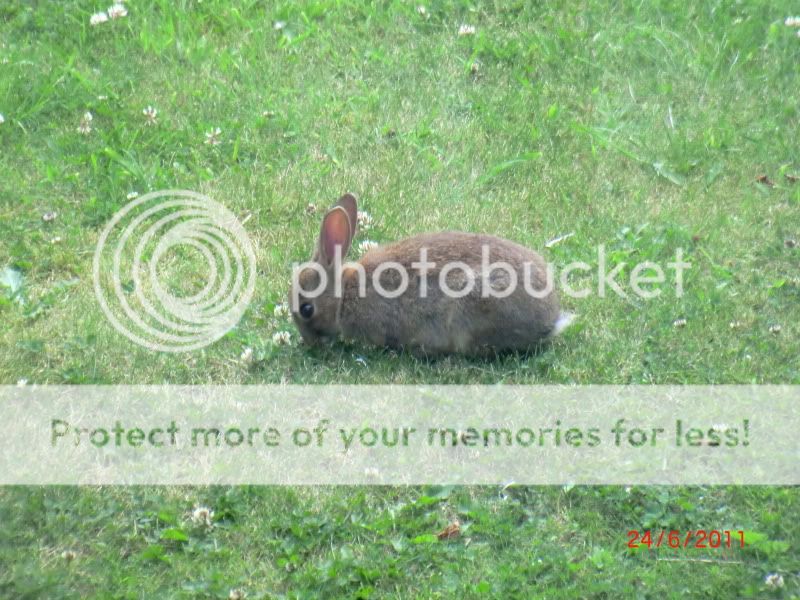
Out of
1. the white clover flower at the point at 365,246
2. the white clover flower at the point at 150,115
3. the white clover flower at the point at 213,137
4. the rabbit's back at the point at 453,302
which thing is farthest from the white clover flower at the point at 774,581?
the white clover flower at the point at 150,115

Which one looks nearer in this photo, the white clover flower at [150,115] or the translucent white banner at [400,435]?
the translucent white banner at [400,435]

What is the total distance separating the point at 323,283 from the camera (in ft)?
17.7

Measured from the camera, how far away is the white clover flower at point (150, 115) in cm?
686

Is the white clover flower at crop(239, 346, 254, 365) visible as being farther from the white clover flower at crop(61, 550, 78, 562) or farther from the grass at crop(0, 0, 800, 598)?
the white clover flower at crop(61, 550, 78, 562)

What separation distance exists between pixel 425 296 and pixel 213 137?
2.24 m

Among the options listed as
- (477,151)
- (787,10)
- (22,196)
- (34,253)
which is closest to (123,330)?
(34,253)

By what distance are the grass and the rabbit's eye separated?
0.63ft

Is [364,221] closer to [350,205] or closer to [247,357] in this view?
[350,205]

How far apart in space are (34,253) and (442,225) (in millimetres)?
2222

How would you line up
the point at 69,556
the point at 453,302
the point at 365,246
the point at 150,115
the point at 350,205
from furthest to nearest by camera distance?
the point at 150,115
the point at 365,246
the point at 350,205
the point at 453,302
the point at 69,556

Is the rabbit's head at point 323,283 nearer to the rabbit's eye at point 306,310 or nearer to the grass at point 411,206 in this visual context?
the rabbit's eye at point 306,310

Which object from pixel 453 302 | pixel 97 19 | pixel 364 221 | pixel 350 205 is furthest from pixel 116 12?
pixel 453 302

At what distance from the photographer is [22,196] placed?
6352mm
